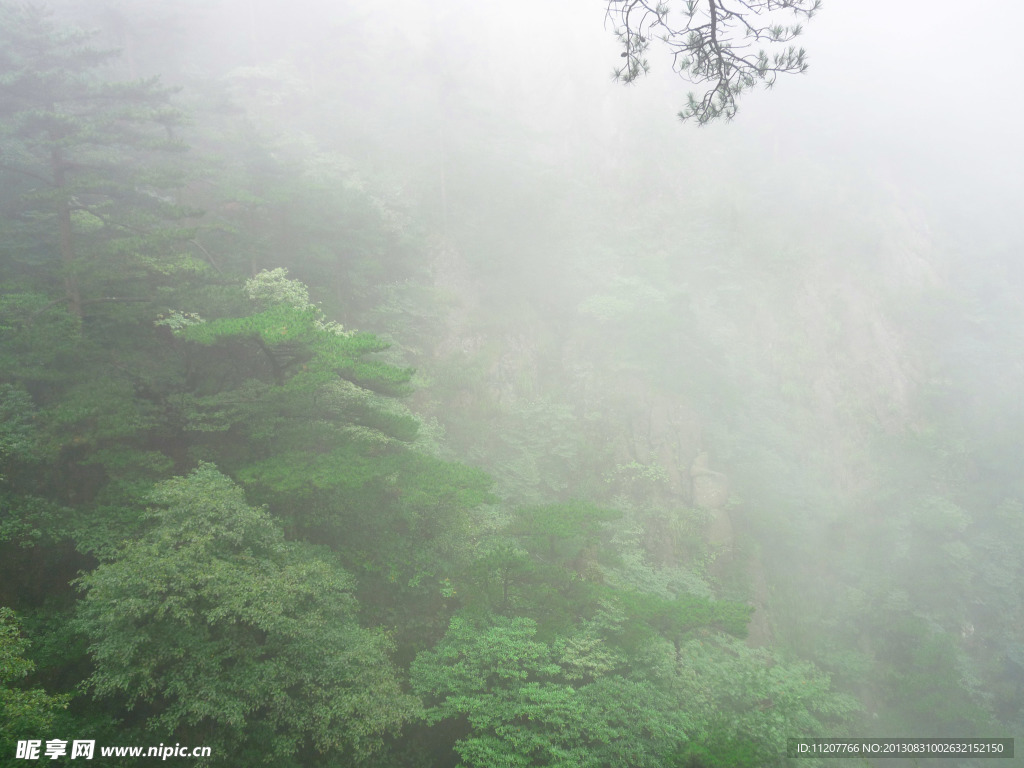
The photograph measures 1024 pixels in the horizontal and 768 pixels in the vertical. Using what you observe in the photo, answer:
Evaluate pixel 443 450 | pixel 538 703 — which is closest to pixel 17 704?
pixel 538 703

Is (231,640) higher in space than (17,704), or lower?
higher

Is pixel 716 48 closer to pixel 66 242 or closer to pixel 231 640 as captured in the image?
pixel 231 640

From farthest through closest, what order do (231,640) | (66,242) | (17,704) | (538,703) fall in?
1. (66,242)
2. (538,703)
3. (231,640)
4. (17,704)

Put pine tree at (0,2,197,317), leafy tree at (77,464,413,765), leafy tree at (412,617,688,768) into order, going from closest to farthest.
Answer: leafy tree at (77,464,413,765)
leafy tree at (412,617,688,768)
pine tree at (0,2,197,317)

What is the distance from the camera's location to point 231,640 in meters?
8.36

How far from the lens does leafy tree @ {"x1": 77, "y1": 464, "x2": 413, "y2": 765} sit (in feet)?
25.2

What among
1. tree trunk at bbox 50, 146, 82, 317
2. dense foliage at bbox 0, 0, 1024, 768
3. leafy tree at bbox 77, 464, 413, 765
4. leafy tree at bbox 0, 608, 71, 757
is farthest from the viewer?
tree trunk at bbox 50, 146, 82, 317

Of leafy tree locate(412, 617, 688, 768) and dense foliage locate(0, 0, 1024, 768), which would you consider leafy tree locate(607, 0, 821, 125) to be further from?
leafy tree locate(412, 617, 688, 768)

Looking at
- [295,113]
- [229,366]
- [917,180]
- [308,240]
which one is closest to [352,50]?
[295,113]

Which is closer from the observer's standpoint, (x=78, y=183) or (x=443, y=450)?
(x=78, y=183)

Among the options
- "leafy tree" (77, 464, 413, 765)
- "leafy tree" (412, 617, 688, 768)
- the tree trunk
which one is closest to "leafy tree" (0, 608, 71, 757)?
"leafy tree" (77, 464, 413, 765)

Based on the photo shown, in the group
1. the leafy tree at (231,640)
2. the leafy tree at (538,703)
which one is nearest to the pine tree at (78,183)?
the leafy tree at (231,640)

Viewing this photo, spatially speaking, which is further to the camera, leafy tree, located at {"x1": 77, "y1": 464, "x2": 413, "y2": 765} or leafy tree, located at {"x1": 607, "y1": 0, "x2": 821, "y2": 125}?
leafy tree, located at {"x1": 77, "y1": 464, "x2": 413, "y2": 765}

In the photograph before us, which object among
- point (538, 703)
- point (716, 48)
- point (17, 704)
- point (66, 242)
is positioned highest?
point (66, 242)
